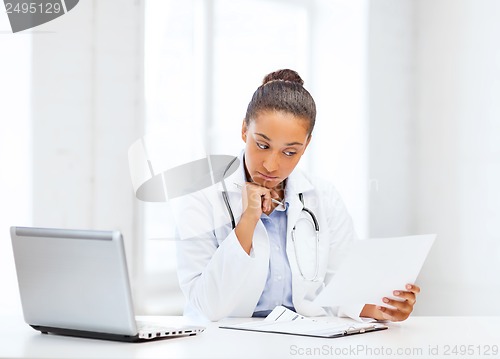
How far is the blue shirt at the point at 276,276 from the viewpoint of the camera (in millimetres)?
2000

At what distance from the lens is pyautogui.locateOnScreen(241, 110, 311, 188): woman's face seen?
196 centimetres

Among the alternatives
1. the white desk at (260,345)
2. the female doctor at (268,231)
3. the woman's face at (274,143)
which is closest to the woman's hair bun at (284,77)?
the female doctor at (268,231)

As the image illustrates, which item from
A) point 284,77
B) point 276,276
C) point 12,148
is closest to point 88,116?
point 12,148

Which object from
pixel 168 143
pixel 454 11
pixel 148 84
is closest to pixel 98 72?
pixel 148 84

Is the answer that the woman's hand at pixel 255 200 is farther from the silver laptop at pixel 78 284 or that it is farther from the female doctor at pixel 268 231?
the silver laptop at pixel 78 284

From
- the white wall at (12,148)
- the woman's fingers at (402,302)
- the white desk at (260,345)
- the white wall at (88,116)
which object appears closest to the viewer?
the white desk at (260,345)

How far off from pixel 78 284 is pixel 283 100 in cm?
92

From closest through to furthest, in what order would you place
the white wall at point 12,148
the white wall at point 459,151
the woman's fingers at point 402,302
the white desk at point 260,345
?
the white desk at point 260,345 < the woman's fingers at point 402,302 < the white wall at point 12,148 < the white wall at point 459,151

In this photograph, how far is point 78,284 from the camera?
1.33 m

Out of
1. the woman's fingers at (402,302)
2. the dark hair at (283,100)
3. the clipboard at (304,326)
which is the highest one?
the dark hair at (283,100)

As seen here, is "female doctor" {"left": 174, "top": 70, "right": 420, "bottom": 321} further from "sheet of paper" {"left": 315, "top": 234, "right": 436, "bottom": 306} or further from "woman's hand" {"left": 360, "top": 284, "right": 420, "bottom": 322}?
"sheet of paper" {"left": 315, "top": 234, "right": 436, "bottom": 306}

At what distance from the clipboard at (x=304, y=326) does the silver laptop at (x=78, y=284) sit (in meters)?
0.21

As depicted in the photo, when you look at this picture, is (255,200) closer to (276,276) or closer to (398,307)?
(276,276)

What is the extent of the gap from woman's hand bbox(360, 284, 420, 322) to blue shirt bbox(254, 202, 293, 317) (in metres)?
0.32
